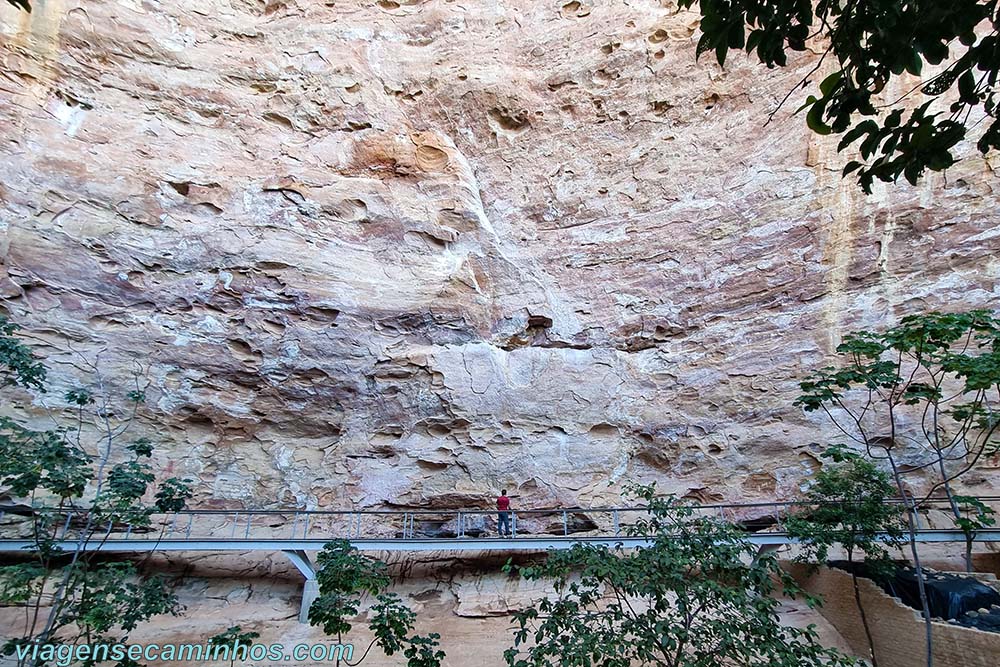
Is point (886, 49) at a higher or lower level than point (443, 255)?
lower

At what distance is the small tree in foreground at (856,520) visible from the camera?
7328mm

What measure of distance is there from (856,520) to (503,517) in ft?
17.4

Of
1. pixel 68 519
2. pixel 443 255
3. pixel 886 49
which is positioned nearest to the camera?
pixel 886 49

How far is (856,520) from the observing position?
7.38m

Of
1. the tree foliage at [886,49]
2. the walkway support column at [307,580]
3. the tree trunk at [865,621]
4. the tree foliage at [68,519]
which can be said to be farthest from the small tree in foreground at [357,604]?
the tree trunk at [865,621]

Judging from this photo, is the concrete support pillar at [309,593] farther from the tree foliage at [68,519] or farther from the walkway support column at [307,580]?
the tree foliage at [68,519]

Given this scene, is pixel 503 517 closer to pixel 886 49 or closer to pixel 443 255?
pixel 443 255

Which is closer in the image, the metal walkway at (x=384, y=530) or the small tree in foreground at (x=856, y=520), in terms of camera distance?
the small tree in foreground at (x=856, y=520)

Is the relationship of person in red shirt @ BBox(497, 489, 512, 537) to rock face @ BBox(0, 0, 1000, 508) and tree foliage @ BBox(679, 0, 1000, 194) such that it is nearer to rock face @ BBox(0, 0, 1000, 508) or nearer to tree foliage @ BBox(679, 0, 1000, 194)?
rock face @ BBox(0, 0, 1000, 508)

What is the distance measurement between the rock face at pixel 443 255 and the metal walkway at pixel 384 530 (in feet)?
1.30

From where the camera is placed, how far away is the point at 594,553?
5.35 meters

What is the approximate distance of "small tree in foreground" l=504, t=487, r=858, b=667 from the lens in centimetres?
446

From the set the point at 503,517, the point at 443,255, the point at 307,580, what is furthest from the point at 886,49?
the point at 443,255

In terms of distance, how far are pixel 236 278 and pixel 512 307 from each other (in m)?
5.59
